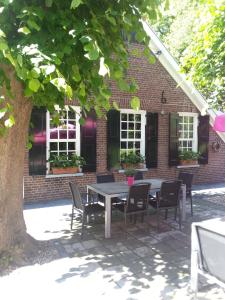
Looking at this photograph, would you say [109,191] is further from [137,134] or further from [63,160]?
[137,134]

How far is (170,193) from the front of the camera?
5.61 m

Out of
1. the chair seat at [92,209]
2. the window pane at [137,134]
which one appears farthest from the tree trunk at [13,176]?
the window pane at [137,134]

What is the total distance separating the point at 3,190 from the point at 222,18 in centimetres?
447

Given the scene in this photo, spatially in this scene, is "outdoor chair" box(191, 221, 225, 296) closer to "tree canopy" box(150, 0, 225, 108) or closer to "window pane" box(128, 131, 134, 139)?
"tree canopy" box(150, 0, 225, 108)

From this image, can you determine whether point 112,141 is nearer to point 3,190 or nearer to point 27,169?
point 27,169

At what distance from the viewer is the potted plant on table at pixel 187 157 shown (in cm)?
1028

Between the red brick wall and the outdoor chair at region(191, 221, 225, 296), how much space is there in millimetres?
5569

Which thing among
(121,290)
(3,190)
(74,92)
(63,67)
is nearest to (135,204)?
(121,290)

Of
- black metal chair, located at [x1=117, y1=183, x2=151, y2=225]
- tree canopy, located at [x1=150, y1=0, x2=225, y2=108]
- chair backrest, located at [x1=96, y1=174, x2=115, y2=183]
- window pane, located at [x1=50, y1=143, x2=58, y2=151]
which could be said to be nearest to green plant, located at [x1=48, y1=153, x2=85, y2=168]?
window pane, located at [x1=50, y1=143, x2=58, y2=151]

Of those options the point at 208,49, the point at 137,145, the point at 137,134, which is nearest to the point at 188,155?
the point at 137,145

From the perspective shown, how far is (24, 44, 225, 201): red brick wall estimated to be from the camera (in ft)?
26.6

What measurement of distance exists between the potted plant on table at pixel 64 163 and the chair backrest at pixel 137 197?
11.0 feet

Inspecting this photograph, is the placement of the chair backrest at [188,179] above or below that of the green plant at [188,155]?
below

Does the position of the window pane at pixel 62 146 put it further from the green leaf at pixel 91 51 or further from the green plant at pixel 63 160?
the green leaf at pixel 91 51
